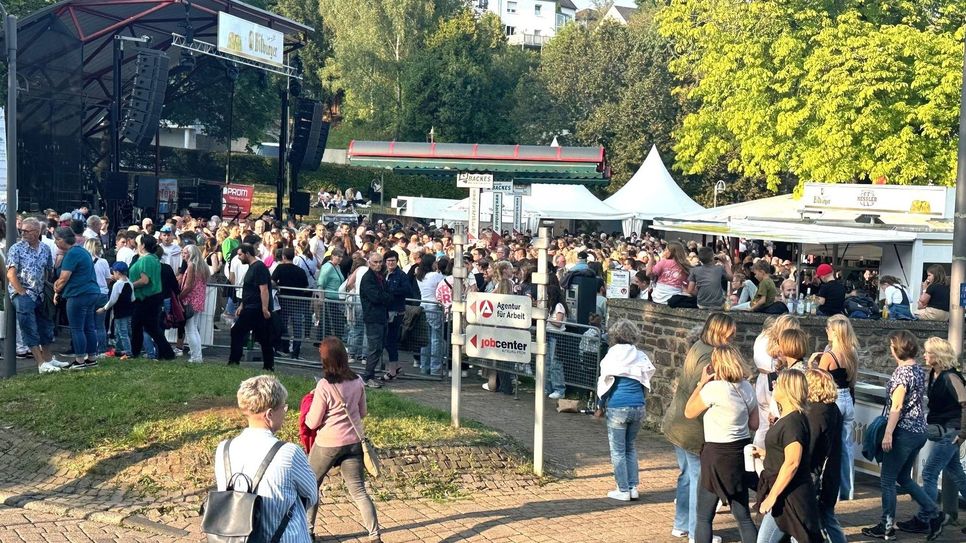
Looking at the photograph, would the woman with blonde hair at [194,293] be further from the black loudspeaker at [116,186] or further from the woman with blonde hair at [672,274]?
the black loudspeaker at [116,186]

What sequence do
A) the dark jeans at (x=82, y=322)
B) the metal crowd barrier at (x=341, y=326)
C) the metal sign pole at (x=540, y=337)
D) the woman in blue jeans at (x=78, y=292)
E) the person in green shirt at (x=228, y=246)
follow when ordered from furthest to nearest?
the person in green shirt at (x=228, y=246) < the metal crowd barrier at (x=341, y=326) < the dark jeans at (x=82, y=322) < the woman in blue jeans at (x=78, y=292) < the metal sign pole at (x=540, y=337)

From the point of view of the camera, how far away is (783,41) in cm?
3055

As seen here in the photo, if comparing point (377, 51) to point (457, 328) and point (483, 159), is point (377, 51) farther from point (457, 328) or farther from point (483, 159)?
point (457, 328)

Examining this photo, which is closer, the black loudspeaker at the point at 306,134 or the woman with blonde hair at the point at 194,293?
the woman with blonde hair at the point at 194,293

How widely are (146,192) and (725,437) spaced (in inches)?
1001

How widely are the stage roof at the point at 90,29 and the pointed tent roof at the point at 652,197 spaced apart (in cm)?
1205

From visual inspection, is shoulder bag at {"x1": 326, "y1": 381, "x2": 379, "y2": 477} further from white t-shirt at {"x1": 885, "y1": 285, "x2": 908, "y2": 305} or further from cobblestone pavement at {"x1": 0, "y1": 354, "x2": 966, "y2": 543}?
white t-shirt at {"x1": 885, "y1": 285, "x2": 908, "y2": 305}

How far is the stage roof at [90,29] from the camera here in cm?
3069

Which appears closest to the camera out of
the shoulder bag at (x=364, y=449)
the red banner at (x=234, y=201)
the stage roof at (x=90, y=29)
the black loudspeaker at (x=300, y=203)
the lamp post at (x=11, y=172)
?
the shoulder bag at (x=364, y=449)

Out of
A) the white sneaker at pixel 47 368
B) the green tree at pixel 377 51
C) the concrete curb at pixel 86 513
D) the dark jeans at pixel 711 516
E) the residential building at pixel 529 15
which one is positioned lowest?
the concrete curb at pixel 86 513

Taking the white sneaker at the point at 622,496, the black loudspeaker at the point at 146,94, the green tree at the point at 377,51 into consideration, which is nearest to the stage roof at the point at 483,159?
the black loudspeaker at the point at 146,94

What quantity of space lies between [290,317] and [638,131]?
41102 millimetres

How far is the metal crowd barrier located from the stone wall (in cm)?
315

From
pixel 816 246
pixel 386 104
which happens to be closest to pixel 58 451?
pixel 816 246
